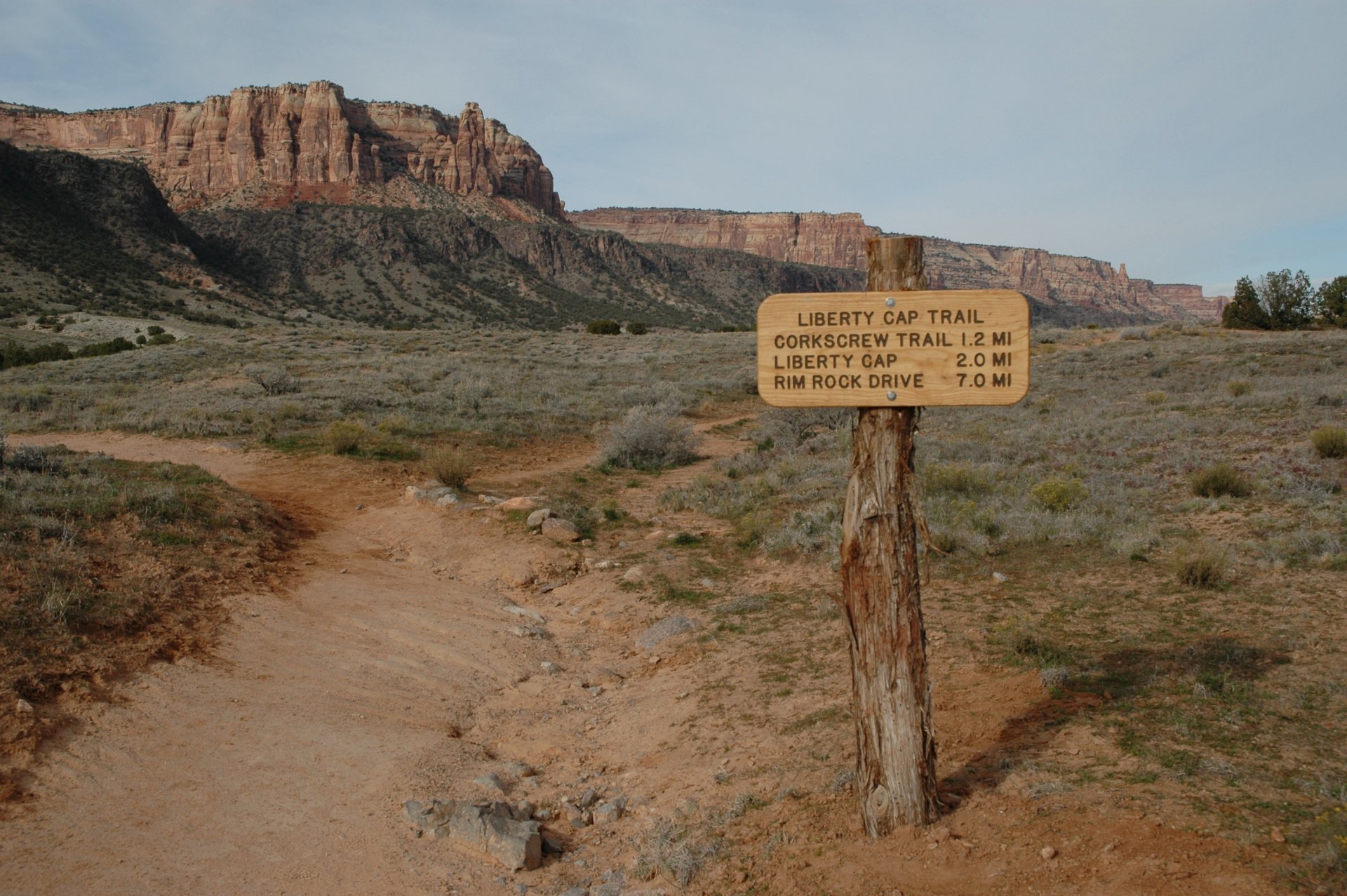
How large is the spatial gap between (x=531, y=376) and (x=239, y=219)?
86496mm

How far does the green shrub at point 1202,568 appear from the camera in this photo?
7.29 meters

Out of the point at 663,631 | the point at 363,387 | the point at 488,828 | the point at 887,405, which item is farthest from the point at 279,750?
the point at 363,387

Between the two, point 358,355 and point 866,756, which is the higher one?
point 358,355

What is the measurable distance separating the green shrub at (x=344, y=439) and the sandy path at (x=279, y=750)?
238 inches

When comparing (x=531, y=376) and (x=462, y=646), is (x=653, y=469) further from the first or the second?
(x=531, y=376)

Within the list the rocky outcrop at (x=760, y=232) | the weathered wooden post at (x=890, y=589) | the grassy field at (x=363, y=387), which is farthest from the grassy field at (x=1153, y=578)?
the rocky outcrop at (x=760, y=232)

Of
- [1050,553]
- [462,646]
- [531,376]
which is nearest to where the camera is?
[462,646]

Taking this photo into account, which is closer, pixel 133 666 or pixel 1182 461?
pixel 133 666

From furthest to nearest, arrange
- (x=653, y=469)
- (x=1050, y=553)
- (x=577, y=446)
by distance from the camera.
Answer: (x=577, y=446)
(x=653, y=469)
(x=1050, y=553)

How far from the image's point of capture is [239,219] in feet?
320

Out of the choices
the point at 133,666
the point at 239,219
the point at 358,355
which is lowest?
the point at 133,666

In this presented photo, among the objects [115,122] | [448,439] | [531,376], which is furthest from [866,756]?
[115,122]

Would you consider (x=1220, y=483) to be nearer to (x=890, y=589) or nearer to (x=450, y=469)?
(x=890, y=589)

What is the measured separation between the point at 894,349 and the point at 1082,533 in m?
6.33
